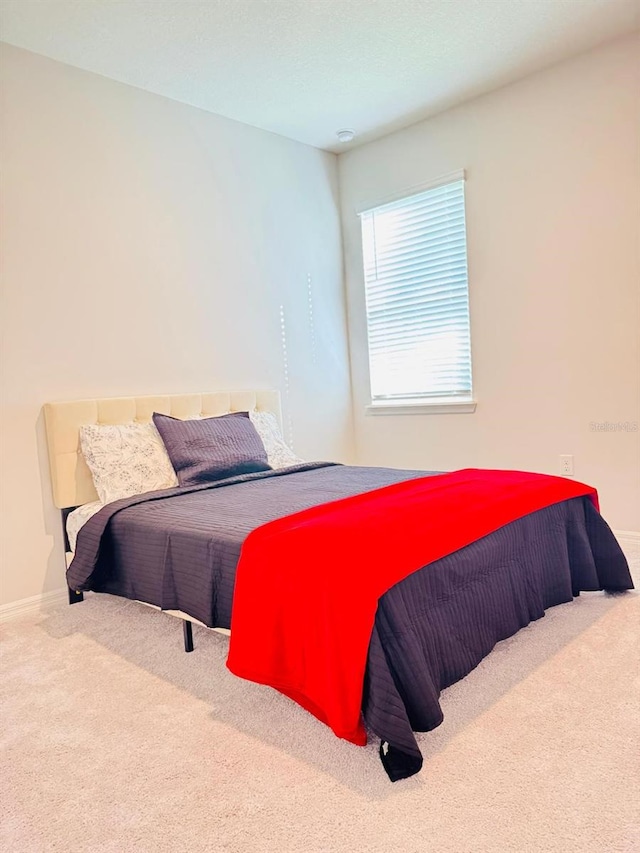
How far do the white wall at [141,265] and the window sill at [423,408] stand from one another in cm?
31

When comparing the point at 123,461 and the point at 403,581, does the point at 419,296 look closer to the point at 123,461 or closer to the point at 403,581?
the point at 123,461

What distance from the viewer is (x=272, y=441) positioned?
3.79 metres

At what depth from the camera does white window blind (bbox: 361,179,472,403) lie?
4215 millimetres

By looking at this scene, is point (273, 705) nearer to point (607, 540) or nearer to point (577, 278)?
point (607, 540)

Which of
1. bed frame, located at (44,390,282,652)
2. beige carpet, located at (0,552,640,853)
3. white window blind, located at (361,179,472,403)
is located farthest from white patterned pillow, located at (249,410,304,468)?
beige carpet, located at (0,552,640,853)

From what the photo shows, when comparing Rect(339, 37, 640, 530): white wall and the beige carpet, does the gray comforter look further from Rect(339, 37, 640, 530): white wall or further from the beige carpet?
Rect(339, 37, 640, 530): white wall

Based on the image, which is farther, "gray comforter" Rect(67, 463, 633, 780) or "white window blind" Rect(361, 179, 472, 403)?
"white window blind" Rect(361, 179, 472, 403)

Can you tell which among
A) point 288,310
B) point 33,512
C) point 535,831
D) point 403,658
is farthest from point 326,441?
point 535,831

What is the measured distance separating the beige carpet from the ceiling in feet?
9.45

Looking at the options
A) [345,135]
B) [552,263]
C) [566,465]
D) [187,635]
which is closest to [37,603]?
[187,635]

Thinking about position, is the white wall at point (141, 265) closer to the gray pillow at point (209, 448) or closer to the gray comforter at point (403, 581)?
the gray pillow at point (209, 448)

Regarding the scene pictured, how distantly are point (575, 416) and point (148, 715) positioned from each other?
9.42ft

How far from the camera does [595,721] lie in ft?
5.87

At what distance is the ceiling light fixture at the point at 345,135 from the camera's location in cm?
434
